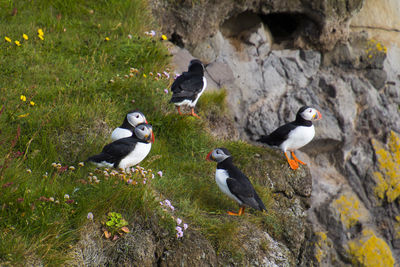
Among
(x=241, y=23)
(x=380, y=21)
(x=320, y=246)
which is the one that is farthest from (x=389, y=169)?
(x=241, y=23)

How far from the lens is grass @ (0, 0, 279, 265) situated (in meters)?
4.27

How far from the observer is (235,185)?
5516mm

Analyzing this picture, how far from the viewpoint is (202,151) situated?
7035 mm

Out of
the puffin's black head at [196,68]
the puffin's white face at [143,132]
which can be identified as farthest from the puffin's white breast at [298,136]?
the puffin's white face at [143,132]

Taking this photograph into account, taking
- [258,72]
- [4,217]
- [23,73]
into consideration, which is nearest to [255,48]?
[258,72]

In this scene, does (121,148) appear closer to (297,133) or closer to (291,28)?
(297,133)

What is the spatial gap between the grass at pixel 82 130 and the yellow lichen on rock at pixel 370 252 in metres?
3.91

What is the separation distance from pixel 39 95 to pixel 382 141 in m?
7.51

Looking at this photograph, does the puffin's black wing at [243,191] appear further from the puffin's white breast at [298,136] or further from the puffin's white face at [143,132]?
the puffin's white breast at [298,136]

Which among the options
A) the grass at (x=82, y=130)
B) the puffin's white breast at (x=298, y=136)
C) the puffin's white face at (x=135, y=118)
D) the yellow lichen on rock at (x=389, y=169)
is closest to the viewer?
the grass at (x=82, y=130)

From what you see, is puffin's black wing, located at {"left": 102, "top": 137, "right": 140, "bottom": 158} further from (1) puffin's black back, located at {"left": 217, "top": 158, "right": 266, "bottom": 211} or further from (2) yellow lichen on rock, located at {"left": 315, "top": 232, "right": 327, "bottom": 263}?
(2) yellow lichen on rock, located at {"left": 315, "top": 232, "right": 327, "bottom": 263}

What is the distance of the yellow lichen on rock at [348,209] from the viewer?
9.87m

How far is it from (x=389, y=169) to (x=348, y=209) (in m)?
1.45

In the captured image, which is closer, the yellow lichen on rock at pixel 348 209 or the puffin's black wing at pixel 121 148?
the puffin's black wing at pixel 121 148
